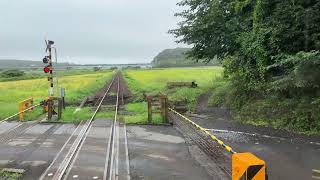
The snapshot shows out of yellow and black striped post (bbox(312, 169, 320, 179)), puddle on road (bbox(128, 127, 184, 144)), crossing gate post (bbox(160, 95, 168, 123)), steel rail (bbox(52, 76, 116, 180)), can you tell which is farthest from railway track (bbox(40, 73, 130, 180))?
yellow and black striped post (bbox(312, 169, 320, 179))

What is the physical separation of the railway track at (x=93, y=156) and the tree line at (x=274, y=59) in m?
5.93

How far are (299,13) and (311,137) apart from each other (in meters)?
4.80

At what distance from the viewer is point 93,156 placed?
39.1ft

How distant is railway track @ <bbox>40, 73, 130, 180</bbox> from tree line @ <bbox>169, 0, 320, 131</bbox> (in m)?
5.93

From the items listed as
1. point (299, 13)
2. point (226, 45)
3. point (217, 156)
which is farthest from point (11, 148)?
point (226, 45)

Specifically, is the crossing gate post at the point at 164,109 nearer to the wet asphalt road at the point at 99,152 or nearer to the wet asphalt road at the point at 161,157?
the wet asphalt road at the point at 99,152

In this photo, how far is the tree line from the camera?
48.3 ft

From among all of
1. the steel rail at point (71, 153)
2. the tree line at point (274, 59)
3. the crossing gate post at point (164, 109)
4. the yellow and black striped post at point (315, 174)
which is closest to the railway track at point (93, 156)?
the steel rail at point (71, 153)

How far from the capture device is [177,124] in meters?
17.5

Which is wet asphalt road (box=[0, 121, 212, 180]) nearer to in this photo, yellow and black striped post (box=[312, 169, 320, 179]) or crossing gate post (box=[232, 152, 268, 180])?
yellow and black striped post (box=[312, 169, 320, 179])

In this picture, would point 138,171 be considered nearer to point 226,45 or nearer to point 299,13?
point 299,13

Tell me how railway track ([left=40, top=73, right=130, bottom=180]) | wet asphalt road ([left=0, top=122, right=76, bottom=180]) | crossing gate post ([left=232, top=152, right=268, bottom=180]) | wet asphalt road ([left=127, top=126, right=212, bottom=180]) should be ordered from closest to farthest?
crossing gate post ([left=232, top=152, right=268, bottom=180]), wet asphalt road ([left=127, top=126, right=212, bottom=180]), railway track ([left=40, top=73, right=130, bottom=180]), wet asphalt road ([left=0, top=122, right=76, bottom=180])

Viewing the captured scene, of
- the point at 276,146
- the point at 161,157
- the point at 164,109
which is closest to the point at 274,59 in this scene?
the point at 164,109

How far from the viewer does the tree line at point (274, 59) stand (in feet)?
48.3
